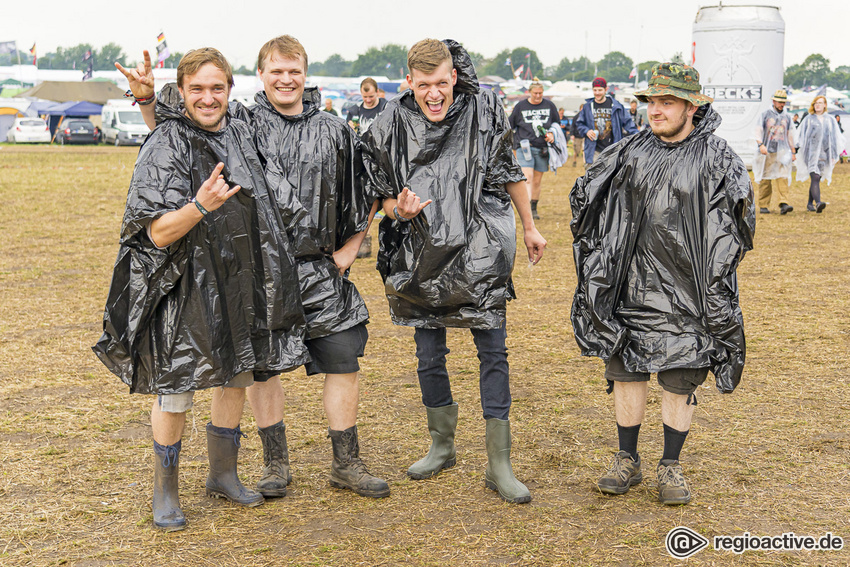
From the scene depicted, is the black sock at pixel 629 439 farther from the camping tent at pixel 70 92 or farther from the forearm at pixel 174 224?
the camping tent at pixel 70 92

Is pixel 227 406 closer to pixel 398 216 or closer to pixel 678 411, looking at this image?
pixel 398 216

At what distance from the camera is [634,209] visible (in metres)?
3.73

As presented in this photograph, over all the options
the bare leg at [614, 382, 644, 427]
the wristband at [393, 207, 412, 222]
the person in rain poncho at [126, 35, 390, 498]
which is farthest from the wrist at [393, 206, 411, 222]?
the bare leg at [614, 382, 644, 427]

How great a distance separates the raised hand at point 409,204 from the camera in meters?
3.59

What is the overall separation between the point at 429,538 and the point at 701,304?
1.44 m

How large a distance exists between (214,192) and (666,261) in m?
1.86

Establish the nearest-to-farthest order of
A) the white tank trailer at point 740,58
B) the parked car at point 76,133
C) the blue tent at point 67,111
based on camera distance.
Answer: the white tank trailer at point 740,58 < the parked car at point 76,133 < the blue tent at point 67,111

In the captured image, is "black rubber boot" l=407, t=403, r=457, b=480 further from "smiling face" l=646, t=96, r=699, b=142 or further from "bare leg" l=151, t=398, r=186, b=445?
"smiling face" l=646, t=96, r=699, b=142

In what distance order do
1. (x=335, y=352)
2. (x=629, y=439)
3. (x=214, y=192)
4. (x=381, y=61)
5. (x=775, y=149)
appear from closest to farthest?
(x=214, y=192)
(x=335, y=352)
(x=629, y=439)
(x=775, y=149)
(x=381, y=61)

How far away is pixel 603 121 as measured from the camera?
39.9 ft

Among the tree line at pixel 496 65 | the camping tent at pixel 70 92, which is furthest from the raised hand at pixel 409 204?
the tree line at pixel 496 65

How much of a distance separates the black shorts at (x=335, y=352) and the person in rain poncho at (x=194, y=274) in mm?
197

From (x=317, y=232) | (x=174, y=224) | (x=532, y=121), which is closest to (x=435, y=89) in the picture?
(x=317, y=232)

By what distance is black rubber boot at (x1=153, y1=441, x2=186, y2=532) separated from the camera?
350cm
